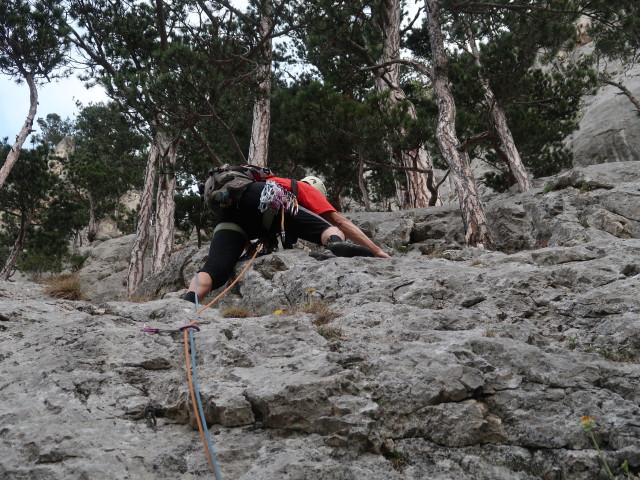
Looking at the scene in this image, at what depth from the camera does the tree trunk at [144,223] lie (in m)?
10.9

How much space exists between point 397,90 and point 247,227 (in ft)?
29.0

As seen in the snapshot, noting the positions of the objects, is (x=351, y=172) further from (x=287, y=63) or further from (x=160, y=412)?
(x=160, y=412)

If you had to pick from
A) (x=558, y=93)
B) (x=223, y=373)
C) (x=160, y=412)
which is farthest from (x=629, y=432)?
(x=558, y=93)

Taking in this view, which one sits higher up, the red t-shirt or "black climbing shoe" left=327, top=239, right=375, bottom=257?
the red t-shirt

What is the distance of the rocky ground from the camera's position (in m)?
1.99

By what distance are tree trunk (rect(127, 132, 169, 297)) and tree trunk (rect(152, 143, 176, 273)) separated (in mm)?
337

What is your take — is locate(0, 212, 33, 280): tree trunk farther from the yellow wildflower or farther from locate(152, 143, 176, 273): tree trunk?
the yellow wildflower

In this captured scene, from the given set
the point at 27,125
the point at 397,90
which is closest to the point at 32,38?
the point at 27,125

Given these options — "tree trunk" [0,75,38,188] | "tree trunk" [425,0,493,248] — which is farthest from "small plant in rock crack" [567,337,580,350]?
"tree trunk" [0,75,38,188]

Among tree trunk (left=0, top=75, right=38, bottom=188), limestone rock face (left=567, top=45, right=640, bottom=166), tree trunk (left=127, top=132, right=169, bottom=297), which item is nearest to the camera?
tree trunk (left=127, top=132, right=169, bottom=297)

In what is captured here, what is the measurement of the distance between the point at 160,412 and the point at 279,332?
0.92 meters

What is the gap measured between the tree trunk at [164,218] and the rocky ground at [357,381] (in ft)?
24.2

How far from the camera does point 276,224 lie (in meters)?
5.12

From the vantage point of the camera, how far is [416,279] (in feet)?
12.8
